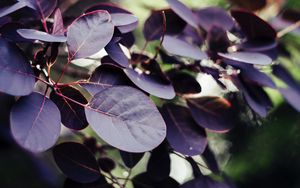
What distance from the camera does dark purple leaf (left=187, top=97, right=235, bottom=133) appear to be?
726 millimetres

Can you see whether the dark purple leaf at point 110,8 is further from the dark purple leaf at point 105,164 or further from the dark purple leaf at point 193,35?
the dark purple leaf at point 105,164

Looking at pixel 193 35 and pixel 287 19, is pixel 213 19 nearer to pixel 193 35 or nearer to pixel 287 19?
pixel 193 35

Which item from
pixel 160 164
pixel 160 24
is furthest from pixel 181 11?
pixel 160 164

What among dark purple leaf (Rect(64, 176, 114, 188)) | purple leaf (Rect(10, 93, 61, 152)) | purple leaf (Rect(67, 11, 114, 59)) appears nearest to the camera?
purple leaf (Rect(10, 93, 61, 152))

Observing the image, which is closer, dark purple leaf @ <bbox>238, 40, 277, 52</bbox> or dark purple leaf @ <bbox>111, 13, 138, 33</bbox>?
dark purple leaf @ <bbox>111, 13, 138, 33</bbox>

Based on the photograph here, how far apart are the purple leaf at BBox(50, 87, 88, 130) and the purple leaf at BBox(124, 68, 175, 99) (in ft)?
0.27

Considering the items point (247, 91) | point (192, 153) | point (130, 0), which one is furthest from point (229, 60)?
point (130, 0)

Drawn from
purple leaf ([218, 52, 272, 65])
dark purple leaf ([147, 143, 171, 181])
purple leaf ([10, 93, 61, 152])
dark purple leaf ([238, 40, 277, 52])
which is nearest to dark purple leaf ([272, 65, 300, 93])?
dark purple leaf ([238, 40, 277, 52])

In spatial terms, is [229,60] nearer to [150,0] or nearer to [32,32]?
[32,32]

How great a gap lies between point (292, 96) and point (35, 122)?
0.58 m


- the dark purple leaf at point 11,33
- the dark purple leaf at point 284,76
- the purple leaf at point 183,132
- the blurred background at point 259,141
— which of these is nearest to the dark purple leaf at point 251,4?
the blurred background at point 259,141

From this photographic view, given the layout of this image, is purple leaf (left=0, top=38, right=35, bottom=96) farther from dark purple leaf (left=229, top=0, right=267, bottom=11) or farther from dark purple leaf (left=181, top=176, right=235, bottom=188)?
dark purple leaf (left=229, top=0, right=267, bottom=11)

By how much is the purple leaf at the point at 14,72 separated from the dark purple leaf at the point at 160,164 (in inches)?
11.4

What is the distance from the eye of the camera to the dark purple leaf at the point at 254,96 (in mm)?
728
